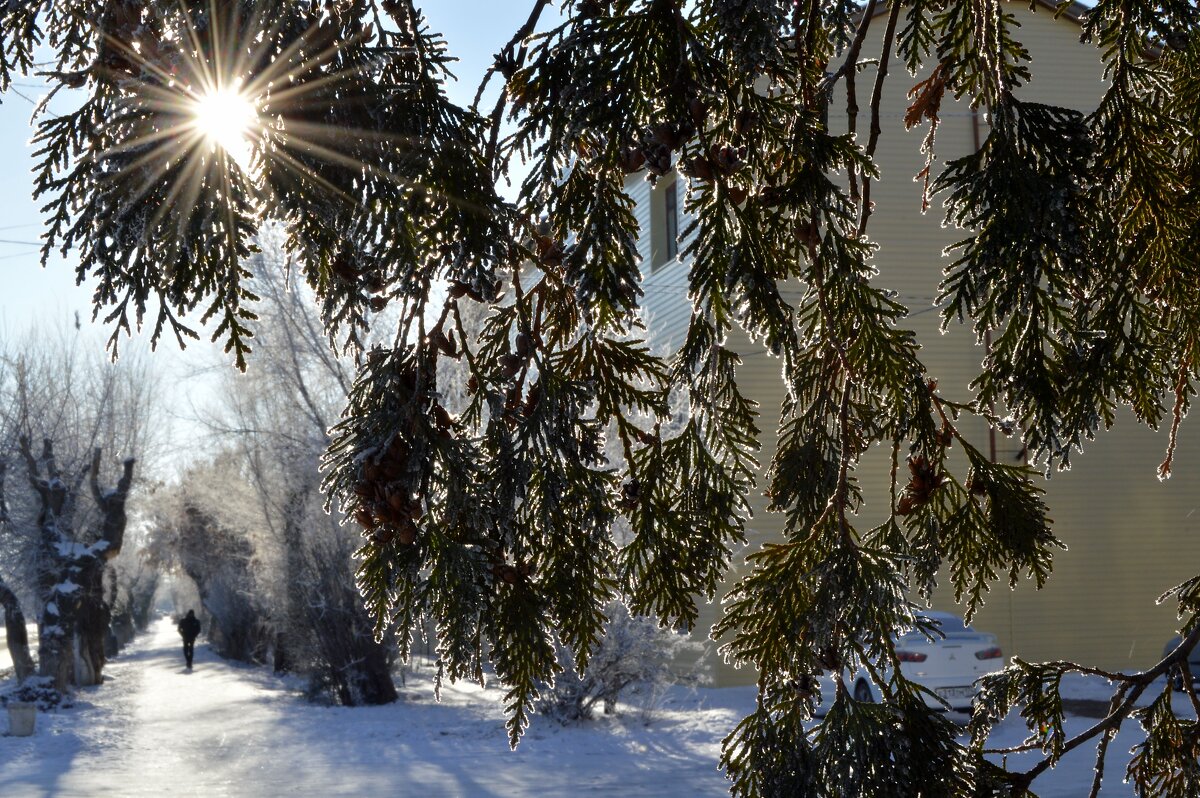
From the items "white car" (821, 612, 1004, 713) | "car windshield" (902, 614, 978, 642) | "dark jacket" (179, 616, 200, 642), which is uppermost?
"dark jacket" (179, 616, 200, 642)

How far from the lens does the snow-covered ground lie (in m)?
11.9

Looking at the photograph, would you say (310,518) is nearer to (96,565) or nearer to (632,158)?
(96,565)

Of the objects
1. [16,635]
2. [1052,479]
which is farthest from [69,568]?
[1052,479]

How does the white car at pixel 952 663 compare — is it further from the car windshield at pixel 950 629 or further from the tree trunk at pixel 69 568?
the tree trunk at pixel 69 568

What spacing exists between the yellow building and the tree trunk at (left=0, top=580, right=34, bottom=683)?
51.0ft

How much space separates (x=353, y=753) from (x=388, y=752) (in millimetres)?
447

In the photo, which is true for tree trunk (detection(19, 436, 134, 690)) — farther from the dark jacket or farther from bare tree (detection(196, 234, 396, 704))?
the dark jacket

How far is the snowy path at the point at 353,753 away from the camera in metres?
12.1

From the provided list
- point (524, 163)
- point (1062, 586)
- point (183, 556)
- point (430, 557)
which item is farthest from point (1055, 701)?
point (183, 556)

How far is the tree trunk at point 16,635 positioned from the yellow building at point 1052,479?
15.6 metres

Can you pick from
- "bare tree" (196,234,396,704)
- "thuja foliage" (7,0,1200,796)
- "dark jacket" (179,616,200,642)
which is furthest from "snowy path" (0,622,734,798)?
"dark jacket" (179,616,200,642)

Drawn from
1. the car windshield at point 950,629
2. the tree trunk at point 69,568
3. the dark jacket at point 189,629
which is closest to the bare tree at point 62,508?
the tree trunk at point 69,568

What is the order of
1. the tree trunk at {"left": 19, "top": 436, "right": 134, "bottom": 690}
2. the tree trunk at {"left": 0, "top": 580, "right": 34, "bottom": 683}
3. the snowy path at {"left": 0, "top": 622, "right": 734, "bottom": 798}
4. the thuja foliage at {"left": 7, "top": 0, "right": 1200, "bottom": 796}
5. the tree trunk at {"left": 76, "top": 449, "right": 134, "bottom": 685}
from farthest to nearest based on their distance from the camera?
the tree trunk at {"left": 76, "top": 449, "right": 134, "bottom": 685}, the tree trunk at {"left": 0, "top": 580, "right": 34, "bottom": 683}, the tree trunk at {"left": 19, "top": 436, "right": 134, "bottom": 690}, the snowy path at {"left": 0, "top": 622, "right": 734, "bottom": 798}, the thuja foliage at {"left": 7, "top": 0, "right": 1200, "bottom": 796}

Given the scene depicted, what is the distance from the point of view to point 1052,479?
20031 mm
